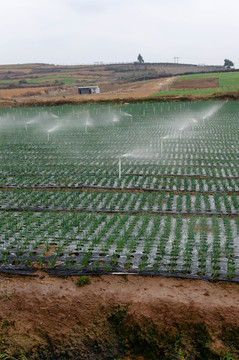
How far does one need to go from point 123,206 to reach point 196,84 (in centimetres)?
5043

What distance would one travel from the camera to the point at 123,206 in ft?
28.5

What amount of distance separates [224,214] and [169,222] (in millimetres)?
1660

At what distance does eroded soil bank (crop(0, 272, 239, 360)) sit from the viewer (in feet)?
15.5

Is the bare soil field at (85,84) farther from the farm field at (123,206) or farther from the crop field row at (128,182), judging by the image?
the crop field row at (128,182)

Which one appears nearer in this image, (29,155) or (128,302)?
(128,302)

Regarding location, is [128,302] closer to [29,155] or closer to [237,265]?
[237,265]

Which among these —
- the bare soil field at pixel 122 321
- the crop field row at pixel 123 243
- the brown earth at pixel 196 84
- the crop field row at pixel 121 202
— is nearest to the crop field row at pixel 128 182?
the crop field row at pixel 121 202

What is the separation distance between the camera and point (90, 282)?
5504 mm

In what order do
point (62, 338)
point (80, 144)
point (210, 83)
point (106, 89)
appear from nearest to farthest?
point (62, 338), point (80, 144), point (210, 83), point (106, 89)

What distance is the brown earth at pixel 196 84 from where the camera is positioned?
2035 inches

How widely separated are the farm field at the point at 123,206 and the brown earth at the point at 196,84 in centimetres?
3550

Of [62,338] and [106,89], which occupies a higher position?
[106,89]

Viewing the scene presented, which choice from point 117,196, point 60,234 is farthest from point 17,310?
point 117,196

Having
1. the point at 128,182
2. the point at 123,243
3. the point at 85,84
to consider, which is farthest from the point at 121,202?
the point at 85,84
